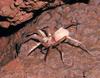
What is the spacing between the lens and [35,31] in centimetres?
439

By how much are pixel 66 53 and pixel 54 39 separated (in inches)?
17.2

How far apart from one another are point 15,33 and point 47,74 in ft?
5.02

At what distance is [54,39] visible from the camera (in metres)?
4.14

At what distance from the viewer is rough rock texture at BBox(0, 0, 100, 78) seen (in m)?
3.57

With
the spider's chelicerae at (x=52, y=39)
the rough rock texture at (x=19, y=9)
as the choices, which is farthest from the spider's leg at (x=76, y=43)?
the rough rock texture at (x=19, y=9)

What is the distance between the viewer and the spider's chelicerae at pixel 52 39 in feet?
12.7

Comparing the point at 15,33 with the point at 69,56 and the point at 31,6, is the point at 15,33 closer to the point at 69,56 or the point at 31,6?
the point at 31,6

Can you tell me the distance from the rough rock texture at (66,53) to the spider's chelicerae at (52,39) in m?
0.07

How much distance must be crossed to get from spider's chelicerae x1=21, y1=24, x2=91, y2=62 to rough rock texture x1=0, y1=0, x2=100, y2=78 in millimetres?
69

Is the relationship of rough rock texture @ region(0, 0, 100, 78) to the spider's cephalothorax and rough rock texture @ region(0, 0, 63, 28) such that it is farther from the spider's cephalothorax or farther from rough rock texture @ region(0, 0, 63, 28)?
rough rock texture @ region(0, 0, 63, 28)

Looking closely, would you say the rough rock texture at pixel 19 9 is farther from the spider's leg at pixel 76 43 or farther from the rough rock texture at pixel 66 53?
the spider's leg at pixel 76 43

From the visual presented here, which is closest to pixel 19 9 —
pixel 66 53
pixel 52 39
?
pixel 52 39

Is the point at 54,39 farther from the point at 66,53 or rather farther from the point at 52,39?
the point at 66,53

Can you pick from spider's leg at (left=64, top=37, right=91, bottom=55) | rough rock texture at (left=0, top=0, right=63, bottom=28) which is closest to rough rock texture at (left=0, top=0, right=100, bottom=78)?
spider's leg at (left=64, top=37, right=91, bottom=55)
